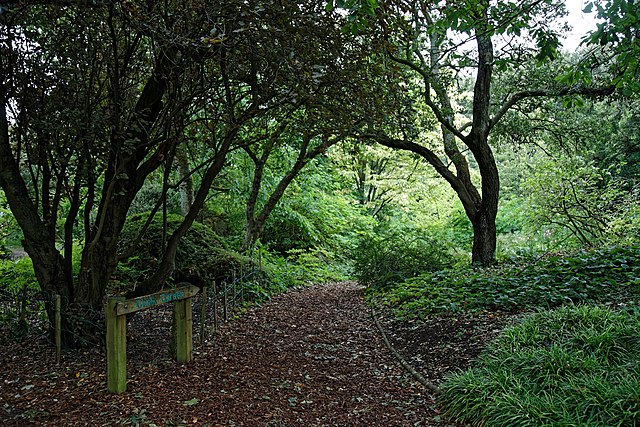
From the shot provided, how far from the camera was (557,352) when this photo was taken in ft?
13.9

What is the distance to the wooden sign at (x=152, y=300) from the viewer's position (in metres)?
4.36

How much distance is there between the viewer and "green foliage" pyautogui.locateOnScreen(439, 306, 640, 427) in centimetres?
340

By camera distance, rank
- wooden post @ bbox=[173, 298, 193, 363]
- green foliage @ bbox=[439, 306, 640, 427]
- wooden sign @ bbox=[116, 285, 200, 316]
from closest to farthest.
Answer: green foliage @ bbox=[439, 306, 640, 427], wooden sign @ bbox=[116, 285, 200, 316], wooden post @ bbox=[173, 298, 193, 363]

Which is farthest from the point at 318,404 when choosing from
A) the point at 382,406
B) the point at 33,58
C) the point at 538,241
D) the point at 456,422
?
the point at 538,241

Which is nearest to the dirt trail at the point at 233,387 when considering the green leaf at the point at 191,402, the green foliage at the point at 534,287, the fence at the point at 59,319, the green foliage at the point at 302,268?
the green leaf at the point at 191,402

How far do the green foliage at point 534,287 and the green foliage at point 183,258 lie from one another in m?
3.14

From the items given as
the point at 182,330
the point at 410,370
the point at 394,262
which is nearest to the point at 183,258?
the point at 182,330

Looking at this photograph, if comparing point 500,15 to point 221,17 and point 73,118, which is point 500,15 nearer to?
point 221,17

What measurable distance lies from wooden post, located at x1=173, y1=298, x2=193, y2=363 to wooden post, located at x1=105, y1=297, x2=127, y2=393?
3.12ft

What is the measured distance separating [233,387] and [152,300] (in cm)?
115

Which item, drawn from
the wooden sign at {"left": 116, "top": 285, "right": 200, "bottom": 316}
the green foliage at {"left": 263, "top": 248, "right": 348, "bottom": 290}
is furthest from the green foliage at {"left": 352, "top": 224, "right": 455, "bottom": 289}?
the wooden sign at {"left": 116, "top": 285, "right": 200, "bottom": 316}

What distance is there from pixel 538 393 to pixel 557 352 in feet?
1.98

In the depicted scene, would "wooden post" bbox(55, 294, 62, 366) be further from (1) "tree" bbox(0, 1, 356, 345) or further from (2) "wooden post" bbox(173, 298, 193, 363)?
(2) "wooden post" bbox(173, 298, 193, 363)

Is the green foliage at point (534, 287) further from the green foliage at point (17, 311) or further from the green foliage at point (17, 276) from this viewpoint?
the green foliage at point (17, 276)
